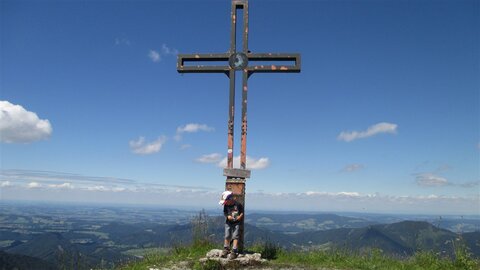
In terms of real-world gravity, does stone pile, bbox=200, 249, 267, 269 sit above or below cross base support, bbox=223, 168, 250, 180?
below

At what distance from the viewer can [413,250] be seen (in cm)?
1020

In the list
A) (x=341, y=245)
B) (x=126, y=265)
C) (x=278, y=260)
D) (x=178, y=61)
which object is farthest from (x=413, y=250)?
(x=178, y=61)

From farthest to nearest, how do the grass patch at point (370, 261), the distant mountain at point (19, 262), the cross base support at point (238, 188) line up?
the distant mountain at point (19, 262) → the cross base support at point (238, 188) → the grass patch at point (370, 261)

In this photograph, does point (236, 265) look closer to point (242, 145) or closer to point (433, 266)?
point (242, 145)

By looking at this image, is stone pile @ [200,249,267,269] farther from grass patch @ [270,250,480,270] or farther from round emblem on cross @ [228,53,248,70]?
round emblem on cross @ [228,53,248,70]

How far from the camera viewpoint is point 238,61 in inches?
439

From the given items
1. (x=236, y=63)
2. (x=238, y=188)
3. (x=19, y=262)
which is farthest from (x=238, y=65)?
(x=19, y=262)

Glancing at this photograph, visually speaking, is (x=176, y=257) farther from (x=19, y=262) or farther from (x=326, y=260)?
(x=19, y=262)

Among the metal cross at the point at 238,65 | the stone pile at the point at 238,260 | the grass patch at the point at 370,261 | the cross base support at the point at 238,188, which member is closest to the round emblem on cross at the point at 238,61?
the metal cross at the point at 238,65

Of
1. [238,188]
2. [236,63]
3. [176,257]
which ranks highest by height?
[236,63]

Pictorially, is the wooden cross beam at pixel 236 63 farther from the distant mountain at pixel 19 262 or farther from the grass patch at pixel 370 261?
the distant mountain at pixel 19 262

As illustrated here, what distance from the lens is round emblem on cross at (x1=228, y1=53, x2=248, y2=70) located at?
11.1 meters

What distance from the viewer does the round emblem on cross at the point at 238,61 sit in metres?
11.1

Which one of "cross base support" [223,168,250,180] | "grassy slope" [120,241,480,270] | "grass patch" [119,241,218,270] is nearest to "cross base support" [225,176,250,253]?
"cross base support" [223,168,250,180]
